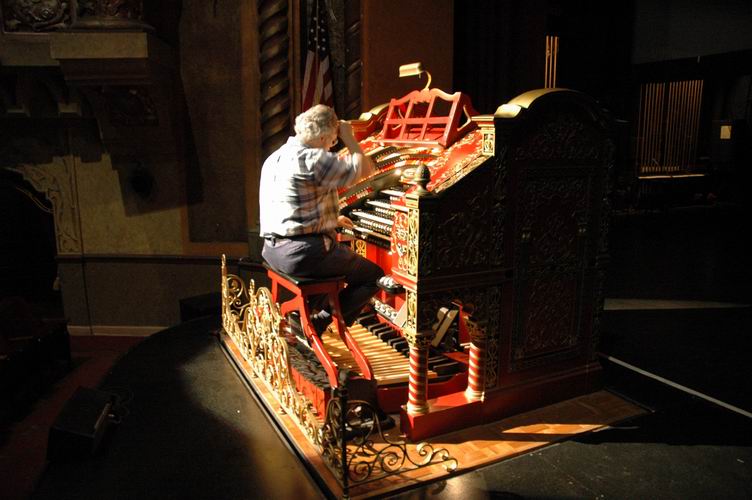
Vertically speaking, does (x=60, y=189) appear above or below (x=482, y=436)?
above

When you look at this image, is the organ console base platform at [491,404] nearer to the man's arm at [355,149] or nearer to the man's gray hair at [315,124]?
the man's arm at [355,149]

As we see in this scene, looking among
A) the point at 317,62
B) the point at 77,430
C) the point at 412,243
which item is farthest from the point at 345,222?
the point at 317,62

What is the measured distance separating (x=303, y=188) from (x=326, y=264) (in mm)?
425

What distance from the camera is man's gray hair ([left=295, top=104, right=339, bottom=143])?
318 centimetres

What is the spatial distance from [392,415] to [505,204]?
1.29m

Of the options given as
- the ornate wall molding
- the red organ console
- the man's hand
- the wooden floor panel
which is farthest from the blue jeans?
the ornate wall molding

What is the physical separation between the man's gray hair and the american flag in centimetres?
251

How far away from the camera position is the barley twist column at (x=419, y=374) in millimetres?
3021

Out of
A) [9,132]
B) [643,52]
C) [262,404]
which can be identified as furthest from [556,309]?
[643,52]

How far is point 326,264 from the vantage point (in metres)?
3.31

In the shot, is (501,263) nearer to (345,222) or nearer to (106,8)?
(345,222)

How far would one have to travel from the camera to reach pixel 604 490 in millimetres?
2686

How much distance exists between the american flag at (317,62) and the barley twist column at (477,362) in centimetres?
318

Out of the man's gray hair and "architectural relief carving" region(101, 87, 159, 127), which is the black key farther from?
"architectural relief carving" region(101, 87, 159, 127)
